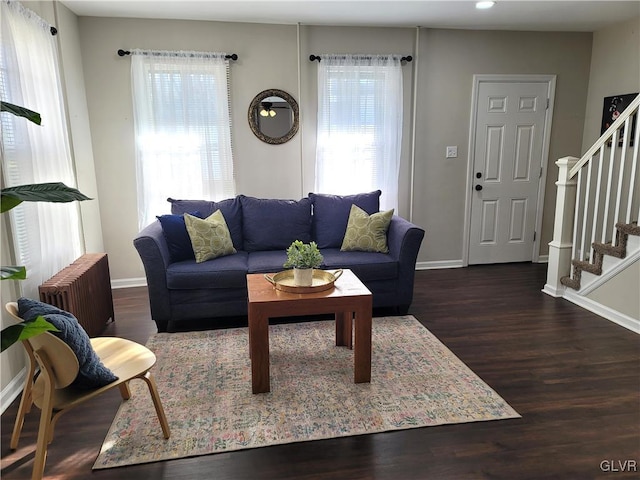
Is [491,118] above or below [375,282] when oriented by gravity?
above

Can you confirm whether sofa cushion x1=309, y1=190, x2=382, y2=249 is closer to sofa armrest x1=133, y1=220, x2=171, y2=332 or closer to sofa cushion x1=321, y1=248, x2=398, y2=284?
sofa cushion x1=321, y1=248, x2=398, y2=284

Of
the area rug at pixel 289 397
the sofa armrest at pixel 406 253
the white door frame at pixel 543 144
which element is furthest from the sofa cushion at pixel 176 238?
the white door frame at pixel 543 144

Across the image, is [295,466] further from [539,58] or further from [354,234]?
[539,58]

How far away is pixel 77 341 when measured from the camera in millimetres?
1754

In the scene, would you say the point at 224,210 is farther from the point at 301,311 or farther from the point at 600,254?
the point at 600,254

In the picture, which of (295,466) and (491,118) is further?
(491,118)

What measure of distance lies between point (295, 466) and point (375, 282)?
1.79 metres

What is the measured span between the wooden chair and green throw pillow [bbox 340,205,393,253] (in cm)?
199

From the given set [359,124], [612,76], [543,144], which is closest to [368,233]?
[359,124]

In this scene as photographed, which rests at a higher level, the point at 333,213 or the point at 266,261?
the point at 333,213

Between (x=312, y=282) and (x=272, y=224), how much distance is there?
1.33 meters

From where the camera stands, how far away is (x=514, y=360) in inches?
110

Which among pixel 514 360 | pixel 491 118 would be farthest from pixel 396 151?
pixel 514 360

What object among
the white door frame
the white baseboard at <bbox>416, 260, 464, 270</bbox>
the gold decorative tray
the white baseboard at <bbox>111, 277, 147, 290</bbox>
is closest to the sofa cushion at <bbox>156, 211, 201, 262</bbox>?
the gold decorative tray
